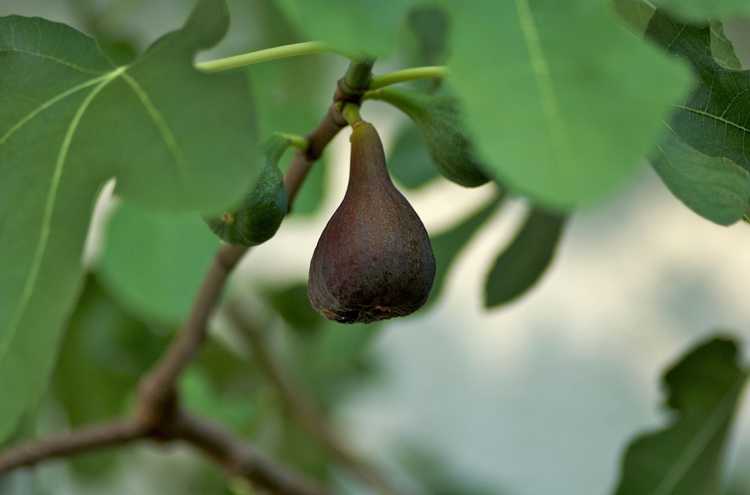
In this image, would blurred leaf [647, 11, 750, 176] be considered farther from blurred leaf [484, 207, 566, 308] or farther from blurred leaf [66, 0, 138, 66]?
blurred leaf [66, 0, 138, 66]

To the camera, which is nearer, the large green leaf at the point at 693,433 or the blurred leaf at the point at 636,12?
the blurred leaf at the point at 636,12

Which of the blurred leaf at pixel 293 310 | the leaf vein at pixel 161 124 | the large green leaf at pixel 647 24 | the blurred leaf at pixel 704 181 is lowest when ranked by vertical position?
the blurred leaf at pixel 293 310

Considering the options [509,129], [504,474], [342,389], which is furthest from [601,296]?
[509,129]

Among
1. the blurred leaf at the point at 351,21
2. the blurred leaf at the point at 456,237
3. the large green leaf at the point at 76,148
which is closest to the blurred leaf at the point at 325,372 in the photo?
the blurred leaf at the point at 456,237

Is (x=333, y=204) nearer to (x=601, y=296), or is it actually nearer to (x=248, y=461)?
(x=601, y=296)

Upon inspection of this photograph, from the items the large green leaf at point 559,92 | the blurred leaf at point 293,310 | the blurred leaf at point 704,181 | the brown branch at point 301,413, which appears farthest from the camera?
the blurred leaf at point 293,310

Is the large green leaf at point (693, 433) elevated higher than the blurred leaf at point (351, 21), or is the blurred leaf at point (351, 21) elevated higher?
the blurred leaf at point (351, 21)

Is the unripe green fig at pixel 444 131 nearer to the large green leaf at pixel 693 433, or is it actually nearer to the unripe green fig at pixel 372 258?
the unripe green fig at pixel 372 258

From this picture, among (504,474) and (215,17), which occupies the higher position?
(215,17)
